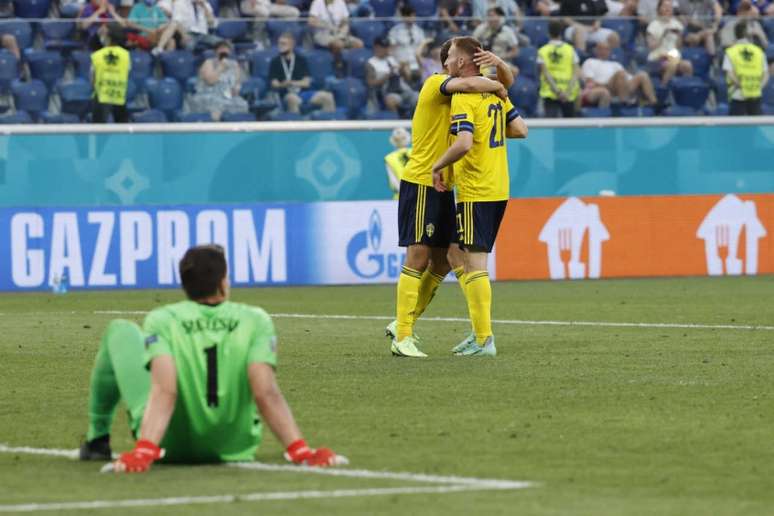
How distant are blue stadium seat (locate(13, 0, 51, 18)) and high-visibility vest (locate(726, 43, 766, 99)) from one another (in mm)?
10302

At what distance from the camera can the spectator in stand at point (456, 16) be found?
2586cm

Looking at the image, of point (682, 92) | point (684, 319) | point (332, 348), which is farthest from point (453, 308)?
point (682, 92)

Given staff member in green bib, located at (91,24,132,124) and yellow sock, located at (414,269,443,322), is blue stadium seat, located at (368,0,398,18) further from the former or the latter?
yellow sock, located at (414,269,443,322)

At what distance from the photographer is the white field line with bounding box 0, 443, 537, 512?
6508 mm

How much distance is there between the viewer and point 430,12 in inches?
1046

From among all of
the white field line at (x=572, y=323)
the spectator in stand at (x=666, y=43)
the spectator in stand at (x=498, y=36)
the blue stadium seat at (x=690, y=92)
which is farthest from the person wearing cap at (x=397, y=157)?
the white field line at (x=572, y=323)

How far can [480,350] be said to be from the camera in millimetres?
12953

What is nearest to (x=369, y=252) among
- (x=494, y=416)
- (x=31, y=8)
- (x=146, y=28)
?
(x=146, y=28)

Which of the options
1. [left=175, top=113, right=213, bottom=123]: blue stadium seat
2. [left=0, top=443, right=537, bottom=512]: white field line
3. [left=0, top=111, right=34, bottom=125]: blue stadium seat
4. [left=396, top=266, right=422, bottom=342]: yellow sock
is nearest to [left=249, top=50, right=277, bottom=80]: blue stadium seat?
[left=175, top=113, right=213, bottom=123]: blue stadium seat

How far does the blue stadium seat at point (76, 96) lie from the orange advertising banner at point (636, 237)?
6.04 m

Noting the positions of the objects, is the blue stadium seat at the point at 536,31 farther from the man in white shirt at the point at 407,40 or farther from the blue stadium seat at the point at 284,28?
the blue stadium seat at the point at 284,28

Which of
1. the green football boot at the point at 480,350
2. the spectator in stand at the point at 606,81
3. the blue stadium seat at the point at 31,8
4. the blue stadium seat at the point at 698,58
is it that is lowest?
the green football boot at the point at 480,350

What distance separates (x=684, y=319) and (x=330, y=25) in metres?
10.2

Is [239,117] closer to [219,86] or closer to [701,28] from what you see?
[219,86]
